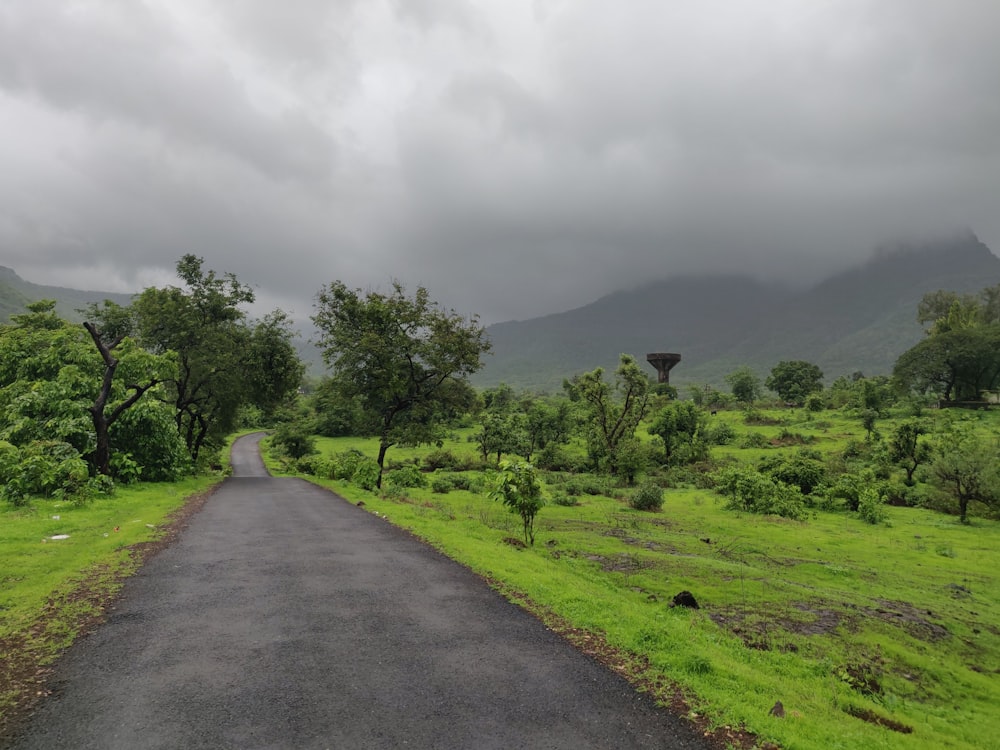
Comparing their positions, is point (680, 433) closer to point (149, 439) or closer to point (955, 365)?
point (149, 439)

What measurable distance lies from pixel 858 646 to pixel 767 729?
805 cm

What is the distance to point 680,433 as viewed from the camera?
58.1 m

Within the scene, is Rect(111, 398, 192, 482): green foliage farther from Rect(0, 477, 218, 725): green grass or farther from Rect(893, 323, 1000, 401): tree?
Rect(893, 323, 1000, 401): tree

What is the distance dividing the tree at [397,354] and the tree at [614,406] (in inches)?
723

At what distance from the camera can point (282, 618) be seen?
9297mm

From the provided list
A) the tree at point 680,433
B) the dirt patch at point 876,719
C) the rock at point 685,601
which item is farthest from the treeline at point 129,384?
the tree at point 680,433

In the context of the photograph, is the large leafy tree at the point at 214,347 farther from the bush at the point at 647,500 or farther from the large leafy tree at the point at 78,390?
the bush at the point at 647,500

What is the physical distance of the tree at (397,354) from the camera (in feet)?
117

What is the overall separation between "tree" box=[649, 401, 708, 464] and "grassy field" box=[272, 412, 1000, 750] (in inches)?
993

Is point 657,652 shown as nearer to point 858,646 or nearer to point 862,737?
point 862,737

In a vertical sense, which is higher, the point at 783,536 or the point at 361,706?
the point at 361,706

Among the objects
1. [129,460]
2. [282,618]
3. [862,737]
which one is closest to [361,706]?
[282,618]

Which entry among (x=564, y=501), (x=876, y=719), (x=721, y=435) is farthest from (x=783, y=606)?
(x=721, y=435)

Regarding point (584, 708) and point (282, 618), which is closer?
point (584, 708)
